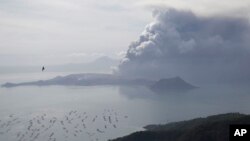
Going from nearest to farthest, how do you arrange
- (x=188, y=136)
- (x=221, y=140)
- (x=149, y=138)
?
(x=221, y=140) < (x=188, y=136) < (x=149, y=138)

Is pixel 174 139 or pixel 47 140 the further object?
pixel 47 140

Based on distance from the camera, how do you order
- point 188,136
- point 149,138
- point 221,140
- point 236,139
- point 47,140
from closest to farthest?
1. point 236,139
2. point 221,140
3. point 188,136
4. point 149,138
5. point 47,140

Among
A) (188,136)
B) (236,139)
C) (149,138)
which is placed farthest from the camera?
(149,138)

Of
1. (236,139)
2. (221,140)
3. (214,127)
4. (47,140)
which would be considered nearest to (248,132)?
(236,139)

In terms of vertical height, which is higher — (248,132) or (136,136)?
(248,132)

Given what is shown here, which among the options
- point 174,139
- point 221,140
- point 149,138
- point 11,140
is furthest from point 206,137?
point 11,140

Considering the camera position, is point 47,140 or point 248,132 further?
point 47,140

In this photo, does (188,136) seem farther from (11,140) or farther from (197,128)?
(11,140)

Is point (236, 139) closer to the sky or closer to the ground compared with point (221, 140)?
closer to the sky

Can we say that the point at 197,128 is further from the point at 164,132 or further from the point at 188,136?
the point at 164,132
